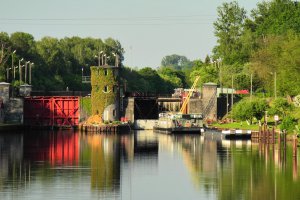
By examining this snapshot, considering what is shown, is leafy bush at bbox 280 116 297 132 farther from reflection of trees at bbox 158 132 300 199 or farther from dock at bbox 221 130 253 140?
dock at bbox 221 130 253 140

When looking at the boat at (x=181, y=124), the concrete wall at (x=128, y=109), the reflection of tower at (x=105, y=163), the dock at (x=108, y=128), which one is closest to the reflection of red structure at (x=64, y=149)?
the reflection of tower at (x=105, y=163)

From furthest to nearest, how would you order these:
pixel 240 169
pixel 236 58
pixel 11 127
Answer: pixel 236 58 → pixel 11 127 → pixel 240 169

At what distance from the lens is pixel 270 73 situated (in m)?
152

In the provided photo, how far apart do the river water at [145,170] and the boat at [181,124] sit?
19.5 metres

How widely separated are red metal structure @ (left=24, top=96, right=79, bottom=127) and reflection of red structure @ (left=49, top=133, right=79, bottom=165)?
1813 centimetres

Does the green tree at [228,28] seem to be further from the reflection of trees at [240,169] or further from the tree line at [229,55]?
the reflection of trees at [240,169]

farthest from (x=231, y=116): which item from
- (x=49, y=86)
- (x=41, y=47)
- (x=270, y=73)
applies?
(x=41, y=47)

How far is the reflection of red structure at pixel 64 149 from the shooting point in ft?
275

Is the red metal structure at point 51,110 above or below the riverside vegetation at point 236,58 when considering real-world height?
below

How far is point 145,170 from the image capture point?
77.0 metres

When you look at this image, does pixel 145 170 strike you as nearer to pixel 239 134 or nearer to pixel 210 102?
pixel 239 134

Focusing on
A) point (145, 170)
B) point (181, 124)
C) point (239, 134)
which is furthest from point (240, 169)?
point (181, 124)

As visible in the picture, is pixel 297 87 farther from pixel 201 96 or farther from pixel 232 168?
pixel 232 168

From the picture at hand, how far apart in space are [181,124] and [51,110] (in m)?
20.9
